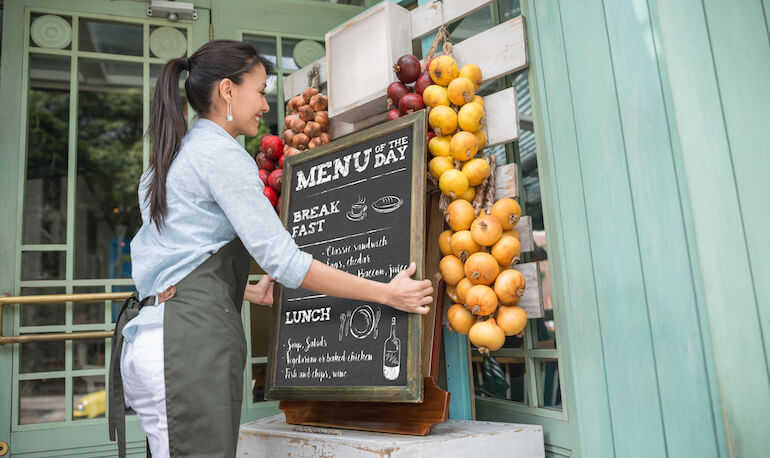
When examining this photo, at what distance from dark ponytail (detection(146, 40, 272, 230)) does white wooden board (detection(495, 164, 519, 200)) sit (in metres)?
0.81

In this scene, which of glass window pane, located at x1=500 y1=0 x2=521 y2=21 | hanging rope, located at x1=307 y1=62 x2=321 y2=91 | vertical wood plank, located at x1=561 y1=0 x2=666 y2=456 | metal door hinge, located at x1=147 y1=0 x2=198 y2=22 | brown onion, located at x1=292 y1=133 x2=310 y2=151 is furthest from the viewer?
metal door hinge, located at x1=147 y1=0 x2=198 y2=22

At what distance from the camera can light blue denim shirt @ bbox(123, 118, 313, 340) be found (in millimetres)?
1362

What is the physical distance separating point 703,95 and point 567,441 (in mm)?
1049

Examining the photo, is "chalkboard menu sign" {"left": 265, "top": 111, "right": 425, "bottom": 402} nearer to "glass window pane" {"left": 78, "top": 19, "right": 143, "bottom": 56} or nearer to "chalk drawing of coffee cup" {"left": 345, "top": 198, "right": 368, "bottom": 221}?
"chalk drawing of coffee cup" {"left": 345, "top": 198, "right": 368, "bottom": 221}

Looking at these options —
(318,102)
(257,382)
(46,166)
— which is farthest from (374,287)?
(46,166)

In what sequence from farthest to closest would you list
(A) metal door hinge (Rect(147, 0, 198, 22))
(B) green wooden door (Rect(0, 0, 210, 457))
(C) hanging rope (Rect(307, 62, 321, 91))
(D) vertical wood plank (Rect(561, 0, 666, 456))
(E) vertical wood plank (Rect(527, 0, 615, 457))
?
(A) metal door hinge (Rect(147, 0, 198, 22)), (C) hanging rope (Rect(307, 62, 321, 91)), (B) green wooden door (Rect(0, 0, 210, 457)), (E) vertical wood plank (Rect(527, 0, 615, 457)), (D) vertical wood plank (Rect(561, 0, 666, 456))

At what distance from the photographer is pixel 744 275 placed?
49.9 inches

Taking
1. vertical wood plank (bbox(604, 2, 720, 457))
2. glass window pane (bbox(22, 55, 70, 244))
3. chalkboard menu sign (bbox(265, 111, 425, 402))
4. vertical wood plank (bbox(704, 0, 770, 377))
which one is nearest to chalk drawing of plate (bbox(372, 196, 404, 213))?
chalkboard menu sign (bbox(265, 111, 425, 402))

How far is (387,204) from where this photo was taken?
1.84 metres

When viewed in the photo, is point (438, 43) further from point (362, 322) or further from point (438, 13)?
point (362, 322)

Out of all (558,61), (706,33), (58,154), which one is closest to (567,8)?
(558,61)

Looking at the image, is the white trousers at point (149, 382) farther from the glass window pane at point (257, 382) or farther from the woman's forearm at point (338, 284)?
the glass window pane at point (257, 382)

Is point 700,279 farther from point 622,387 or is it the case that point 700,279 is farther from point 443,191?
point 443,191

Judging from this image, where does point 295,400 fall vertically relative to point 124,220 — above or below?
below
